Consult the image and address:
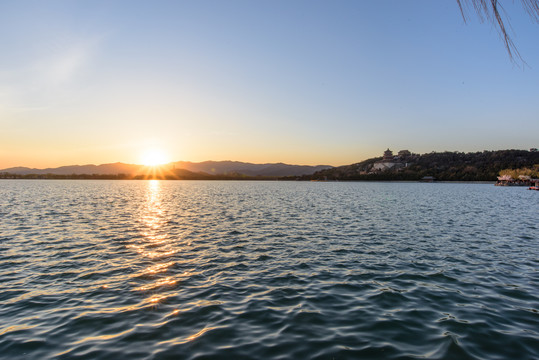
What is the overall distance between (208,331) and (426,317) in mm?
7628

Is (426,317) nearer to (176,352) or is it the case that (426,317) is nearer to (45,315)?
(176,352)

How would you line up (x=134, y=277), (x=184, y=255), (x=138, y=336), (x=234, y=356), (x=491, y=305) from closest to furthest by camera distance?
1. (x=234, y=356)
2. (x=138, y=336)
3. (x=491, y=305)
4. (x=134, y=277)
5. (x=184, y=255)

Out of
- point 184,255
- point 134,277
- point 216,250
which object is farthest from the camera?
point 216,250

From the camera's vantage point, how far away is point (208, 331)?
9.85m

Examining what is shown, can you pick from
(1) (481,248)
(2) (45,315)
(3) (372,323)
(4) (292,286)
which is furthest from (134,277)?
(1) (481,248)

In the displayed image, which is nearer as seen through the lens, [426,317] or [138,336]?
[138,336]

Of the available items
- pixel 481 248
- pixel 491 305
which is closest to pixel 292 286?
pixel 491 305

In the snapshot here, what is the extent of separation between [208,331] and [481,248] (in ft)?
69.9

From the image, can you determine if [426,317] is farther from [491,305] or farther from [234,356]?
[234,356]

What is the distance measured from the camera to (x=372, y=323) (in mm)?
10523

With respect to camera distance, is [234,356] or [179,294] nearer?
[234,356]

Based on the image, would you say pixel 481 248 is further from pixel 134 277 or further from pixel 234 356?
pixel 134 277

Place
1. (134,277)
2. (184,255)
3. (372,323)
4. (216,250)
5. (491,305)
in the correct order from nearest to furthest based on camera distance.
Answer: (372,323), (491,305), (134,277), (184,255), (216,250)

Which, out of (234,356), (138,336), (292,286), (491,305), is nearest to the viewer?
(234,356)
